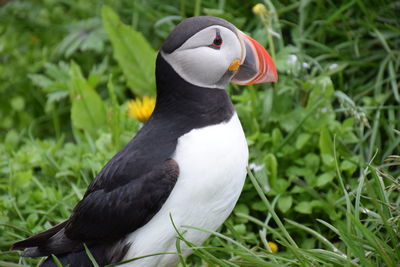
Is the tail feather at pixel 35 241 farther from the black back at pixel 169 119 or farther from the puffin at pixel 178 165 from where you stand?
the black back at pixel 169 119

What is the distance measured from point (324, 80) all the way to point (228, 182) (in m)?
1.14

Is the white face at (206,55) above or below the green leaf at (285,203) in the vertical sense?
above

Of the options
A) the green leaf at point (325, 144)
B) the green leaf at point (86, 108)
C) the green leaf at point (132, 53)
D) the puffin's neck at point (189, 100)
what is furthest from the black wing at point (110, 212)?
the green leaf at point (132, 53)

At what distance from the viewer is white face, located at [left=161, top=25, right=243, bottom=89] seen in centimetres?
237

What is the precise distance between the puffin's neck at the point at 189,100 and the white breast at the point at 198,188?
45 millimetres

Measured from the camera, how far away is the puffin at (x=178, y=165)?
7.61 ft

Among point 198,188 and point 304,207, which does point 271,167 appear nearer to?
point 304,207

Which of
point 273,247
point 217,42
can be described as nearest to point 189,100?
point 217,42

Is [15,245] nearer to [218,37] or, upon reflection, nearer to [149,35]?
[218,37]

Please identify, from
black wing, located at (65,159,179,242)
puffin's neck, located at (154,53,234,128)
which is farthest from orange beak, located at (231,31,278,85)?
black wing, located at (65,159,179,242)

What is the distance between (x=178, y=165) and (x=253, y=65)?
475 mm

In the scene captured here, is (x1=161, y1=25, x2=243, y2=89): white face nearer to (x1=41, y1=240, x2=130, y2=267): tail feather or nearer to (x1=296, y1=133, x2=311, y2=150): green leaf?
(x1=41, y1=240, x2=130, y2=267): tail feather

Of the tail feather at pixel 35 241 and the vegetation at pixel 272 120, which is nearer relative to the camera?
the tail feather at pixel 35 241

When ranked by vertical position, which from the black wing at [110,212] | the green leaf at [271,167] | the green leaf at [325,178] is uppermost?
the black wing at [110,212]
